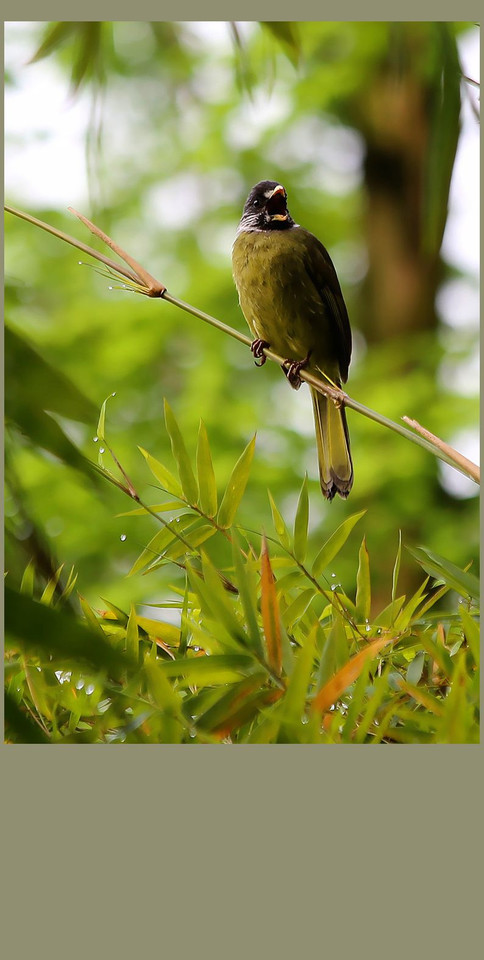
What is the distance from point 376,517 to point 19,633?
2358mm

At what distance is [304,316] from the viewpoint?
88.1 inches

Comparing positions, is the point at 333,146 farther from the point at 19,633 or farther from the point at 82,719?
the point at 19,633

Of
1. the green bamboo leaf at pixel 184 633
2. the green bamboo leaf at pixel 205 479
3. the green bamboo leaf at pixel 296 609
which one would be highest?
the green bamboo leaf at pixel 205 479

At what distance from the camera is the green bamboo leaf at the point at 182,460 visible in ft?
4.75

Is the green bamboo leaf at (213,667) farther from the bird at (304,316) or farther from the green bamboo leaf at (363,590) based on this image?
the bird at (304,316)

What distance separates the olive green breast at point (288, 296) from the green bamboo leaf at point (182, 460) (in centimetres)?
84

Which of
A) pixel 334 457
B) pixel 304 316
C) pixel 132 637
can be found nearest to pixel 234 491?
pixel 132 637

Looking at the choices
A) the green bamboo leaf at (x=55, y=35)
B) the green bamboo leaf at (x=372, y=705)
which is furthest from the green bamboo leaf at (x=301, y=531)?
the green bamboo leaf at (x=55, y=35)

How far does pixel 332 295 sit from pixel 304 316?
79 millimetres

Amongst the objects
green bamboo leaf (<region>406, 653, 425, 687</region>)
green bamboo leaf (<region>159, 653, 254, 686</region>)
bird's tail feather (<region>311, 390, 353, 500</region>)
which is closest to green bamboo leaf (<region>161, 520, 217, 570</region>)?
green bamboo leaf (<region>159, 653, 254, 686</region>)

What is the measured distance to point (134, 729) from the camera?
49.4 inches

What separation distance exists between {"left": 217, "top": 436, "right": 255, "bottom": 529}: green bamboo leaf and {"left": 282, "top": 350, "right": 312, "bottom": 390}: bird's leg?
741mm

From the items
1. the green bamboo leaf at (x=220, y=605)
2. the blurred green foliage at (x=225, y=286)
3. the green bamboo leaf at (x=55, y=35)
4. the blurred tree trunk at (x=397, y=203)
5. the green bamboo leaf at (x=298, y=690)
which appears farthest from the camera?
the blurred tree trunk at (x=397, y=203)

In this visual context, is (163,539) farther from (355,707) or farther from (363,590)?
(355,707)
